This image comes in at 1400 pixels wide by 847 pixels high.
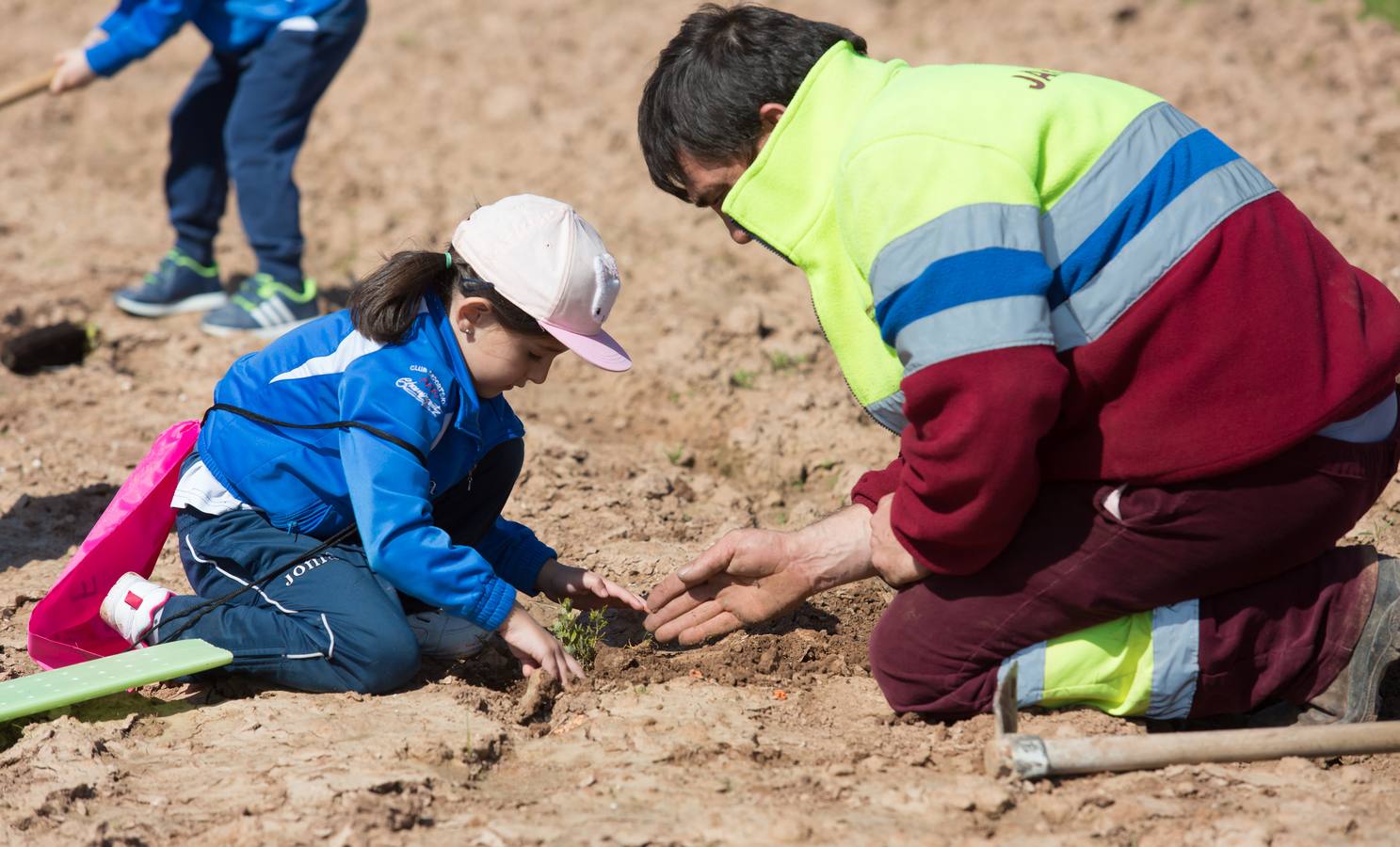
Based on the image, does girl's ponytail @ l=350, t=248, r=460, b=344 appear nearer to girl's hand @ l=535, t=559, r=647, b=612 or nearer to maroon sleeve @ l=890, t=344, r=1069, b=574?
girl's hand @ l=535, t=559, r=647, b=612

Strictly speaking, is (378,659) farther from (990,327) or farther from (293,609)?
(990,327)

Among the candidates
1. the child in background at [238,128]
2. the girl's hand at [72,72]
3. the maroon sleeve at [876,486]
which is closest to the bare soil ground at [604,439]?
the child in background at [238,128]

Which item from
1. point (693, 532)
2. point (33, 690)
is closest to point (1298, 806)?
point (693, 532)

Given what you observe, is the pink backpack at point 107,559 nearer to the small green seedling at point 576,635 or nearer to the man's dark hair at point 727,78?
the small green seedling at point 576,635

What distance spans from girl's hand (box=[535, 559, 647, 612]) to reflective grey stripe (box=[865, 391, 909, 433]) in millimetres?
772

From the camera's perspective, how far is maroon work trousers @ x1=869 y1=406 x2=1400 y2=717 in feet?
8.52

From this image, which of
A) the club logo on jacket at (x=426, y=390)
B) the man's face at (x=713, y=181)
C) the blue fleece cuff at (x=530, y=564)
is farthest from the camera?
the blue fleece cuff at (x=530, y=564)

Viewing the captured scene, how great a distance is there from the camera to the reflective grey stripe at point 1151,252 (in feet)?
7.91

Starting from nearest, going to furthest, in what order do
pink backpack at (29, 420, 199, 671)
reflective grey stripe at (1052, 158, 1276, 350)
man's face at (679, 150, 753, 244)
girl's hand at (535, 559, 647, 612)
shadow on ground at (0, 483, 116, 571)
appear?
reflective grey stripe at (1052, 158, 1276, 350) < man's face at (679, 150, 753, 244) < pink backpack at (29, 420, 199, 671) < girl's hand at (535, 559, 647, 612) < shadow on ground at (0, 483, 116, 571)

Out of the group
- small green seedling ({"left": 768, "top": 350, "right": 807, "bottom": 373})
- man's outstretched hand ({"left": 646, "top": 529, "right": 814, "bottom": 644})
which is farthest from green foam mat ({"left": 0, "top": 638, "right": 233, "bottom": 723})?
small green seedling ({"left": 768, "top": 350, "right": 807, "bottom": 373})

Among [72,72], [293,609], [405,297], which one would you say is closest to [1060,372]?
[405,297]

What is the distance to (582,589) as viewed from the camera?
3268 mm

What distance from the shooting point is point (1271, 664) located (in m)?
2.76

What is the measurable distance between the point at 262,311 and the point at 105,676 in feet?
9.34
